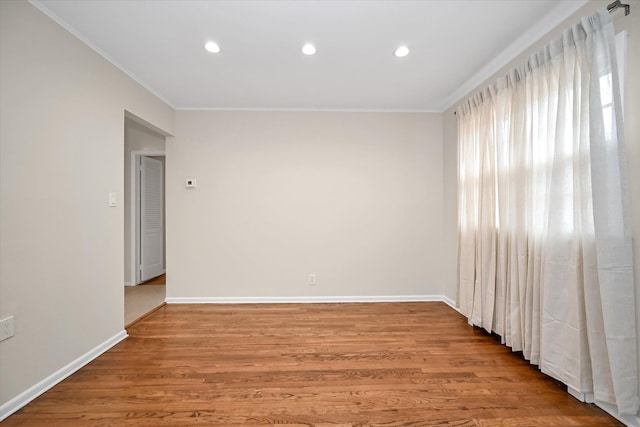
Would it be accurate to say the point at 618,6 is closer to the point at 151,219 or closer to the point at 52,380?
the point at 52,380

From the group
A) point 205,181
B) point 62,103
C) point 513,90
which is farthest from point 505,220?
point 62,103

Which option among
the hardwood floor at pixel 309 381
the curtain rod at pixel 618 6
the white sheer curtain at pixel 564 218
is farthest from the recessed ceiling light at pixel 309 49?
the hardwood floor at pixel 309 381

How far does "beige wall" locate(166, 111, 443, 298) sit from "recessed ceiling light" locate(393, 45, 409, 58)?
4.30ft

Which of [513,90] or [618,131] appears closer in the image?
[618,131]

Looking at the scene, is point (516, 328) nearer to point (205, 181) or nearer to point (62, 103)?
point (205, 181)

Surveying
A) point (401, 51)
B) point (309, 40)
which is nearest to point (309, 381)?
point (309, 40)

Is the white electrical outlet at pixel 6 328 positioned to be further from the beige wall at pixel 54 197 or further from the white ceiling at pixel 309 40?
the white ceiling at pixel 309 40

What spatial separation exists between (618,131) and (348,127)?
8.76 feet

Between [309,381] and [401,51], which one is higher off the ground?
[401,51]

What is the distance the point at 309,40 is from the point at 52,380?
10.5ft

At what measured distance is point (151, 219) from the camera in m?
5.04

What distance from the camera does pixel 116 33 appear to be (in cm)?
219

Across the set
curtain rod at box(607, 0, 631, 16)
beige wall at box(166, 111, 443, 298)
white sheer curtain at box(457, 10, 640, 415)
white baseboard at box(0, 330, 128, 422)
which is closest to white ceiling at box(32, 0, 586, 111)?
curtain rod at box(607, 0, 631, 16)

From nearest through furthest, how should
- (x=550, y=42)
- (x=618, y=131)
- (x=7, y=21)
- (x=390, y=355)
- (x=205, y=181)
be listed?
(x=618, y=131)
(x=7, y=21)
(x=550, y=42)
(x=390, y=355)
(x=205, y=181)
